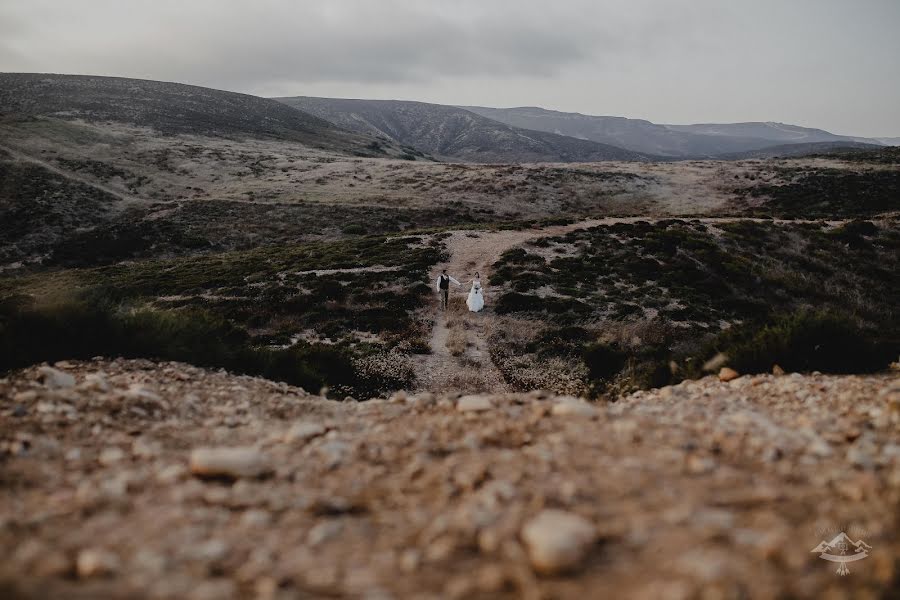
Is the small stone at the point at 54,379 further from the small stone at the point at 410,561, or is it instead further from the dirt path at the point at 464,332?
the dirt path at the point at 464,332

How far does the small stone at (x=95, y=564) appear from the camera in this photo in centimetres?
241

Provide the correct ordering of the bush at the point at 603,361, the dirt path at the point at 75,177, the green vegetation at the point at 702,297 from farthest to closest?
the dirt path at the point at 75,177 < the bush at the point at 603,361 < the green vegetation at the point at 702,297

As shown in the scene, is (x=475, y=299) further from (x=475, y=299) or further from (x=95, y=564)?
(x=95, y=564)

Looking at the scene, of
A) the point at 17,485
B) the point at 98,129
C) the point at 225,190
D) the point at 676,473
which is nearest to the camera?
the point at 17,485

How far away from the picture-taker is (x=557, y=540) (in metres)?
2.71

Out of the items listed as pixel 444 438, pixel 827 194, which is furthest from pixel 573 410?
pixel 827 194

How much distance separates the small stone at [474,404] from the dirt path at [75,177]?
5898 cm

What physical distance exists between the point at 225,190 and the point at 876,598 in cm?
6676

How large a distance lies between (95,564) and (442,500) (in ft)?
6.86

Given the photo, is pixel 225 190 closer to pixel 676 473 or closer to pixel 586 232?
pixel 586 232

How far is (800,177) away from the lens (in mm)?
61719

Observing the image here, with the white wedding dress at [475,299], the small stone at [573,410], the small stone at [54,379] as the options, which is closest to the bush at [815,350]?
the small stone at [573,410]

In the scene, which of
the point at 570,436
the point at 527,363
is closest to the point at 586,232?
the point at 527,363

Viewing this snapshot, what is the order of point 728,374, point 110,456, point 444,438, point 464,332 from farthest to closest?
point 464,332 → point 728,374 → point 444,438 → point 110,456
